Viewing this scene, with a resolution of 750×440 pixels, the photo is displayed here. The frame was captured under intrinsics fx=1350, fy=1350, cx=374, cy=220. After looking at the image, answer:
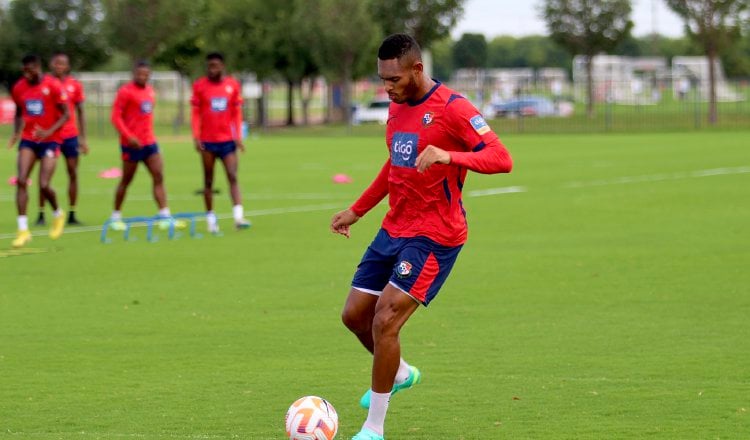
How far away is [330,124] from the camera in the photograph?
212ft

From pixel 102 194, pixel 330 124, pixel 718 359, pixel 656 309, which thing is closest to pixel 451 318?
pixel 656 309

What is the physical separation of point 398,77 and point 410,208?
2.48 ft

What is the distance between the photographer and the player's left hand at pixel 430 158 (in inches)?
271

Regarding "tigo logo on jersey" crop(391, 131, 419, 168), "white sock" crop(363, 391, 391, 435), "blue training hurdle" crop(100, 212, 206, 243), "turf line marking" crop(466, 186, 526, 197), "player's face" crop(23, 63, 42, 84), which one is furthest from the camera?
"turf line marking" crop(466, 186, 526, 197)

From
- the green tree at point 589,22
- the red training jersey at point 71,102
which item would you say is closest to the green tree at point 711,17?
the green tree at point 589,22

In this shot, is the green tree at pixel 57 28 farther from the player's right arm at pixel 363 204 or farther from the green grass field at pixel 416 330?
the player's right arm at pixel 363 204

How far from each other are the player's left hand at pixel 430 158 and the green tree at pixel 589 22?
55147 mm

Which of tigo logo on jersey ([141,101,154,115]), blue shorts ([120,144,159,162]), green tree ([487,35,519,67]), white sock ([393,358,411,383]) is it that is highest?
green tree ([487,35,519,67])

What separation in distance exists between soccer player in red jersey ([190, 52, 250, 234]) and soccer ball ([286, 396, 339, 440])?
36.5ft

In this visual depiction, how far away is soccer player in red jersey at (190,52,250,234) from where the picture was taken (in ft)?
60.1

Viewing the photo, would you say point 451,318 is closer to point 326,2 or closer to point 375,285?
point 375,285

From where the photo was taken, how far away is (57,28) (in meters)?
67.4

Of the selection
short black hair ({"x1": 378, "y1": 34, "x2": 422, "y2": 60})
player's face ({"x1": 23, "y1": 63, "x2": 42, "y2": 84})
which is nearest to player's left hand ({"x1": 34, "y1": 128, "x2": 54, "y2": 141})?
player's face ({"x1": 23, "y1": 63, "x2": 42, "y2": 84})

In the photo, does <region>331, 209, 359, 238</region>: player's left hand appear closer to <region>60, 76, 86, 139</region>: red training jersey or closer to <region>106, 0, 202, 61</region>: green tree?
<region>60, 76, 86, 139</region>: red training jersey
